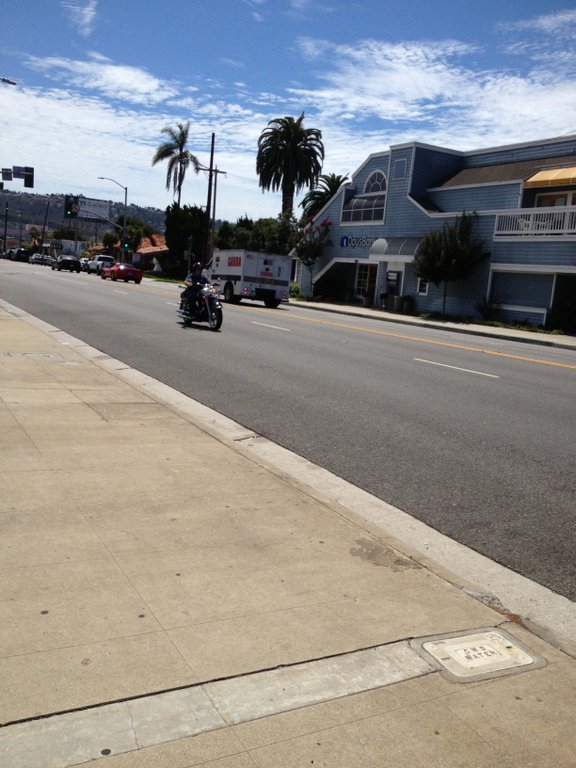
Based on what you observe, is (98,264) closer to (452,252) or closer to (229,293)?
(229,293)

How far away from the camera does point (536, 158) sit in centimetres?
3294

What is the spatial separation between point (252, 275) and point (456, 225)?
9.46m

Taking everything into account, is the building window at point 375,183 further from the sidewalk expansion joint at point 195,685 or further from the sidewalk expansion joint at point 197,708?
the sidewalk expansion joint at point 197,708

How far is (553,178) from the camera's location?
96.4ft

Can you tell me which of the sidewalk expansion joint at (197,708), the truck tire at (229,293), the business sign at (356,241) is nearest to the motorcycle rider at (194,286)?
the truck tire at (229,293)

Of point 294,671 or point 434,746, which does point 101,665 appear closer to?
point 294,671

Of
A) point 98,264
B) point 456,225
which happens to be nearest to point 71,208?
point 98,264

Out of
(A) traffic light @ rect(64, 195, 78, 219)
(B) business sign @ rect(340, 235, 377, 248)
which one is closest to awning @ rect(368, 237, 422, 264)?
(B) business sign @ rect(340, 235, 377, 248)

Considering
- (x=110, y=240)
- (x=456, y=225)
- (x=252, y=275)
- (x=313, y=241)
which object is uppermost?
(x=456, y=225)

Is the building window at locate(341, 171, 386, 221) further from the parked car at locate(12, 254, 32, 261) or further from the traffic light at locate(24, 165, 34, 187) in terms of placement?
the parked car at locate(12, 254, 32, 261)

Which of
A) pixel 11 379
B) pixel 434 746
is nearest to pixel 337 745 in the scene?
pixel 434 746

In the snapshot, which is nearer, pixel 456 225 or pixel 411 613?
pixel 411 613

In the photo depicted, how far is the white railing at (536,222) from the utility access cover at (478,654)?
88.9ft

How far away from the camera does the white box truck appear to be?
30.5 meters
